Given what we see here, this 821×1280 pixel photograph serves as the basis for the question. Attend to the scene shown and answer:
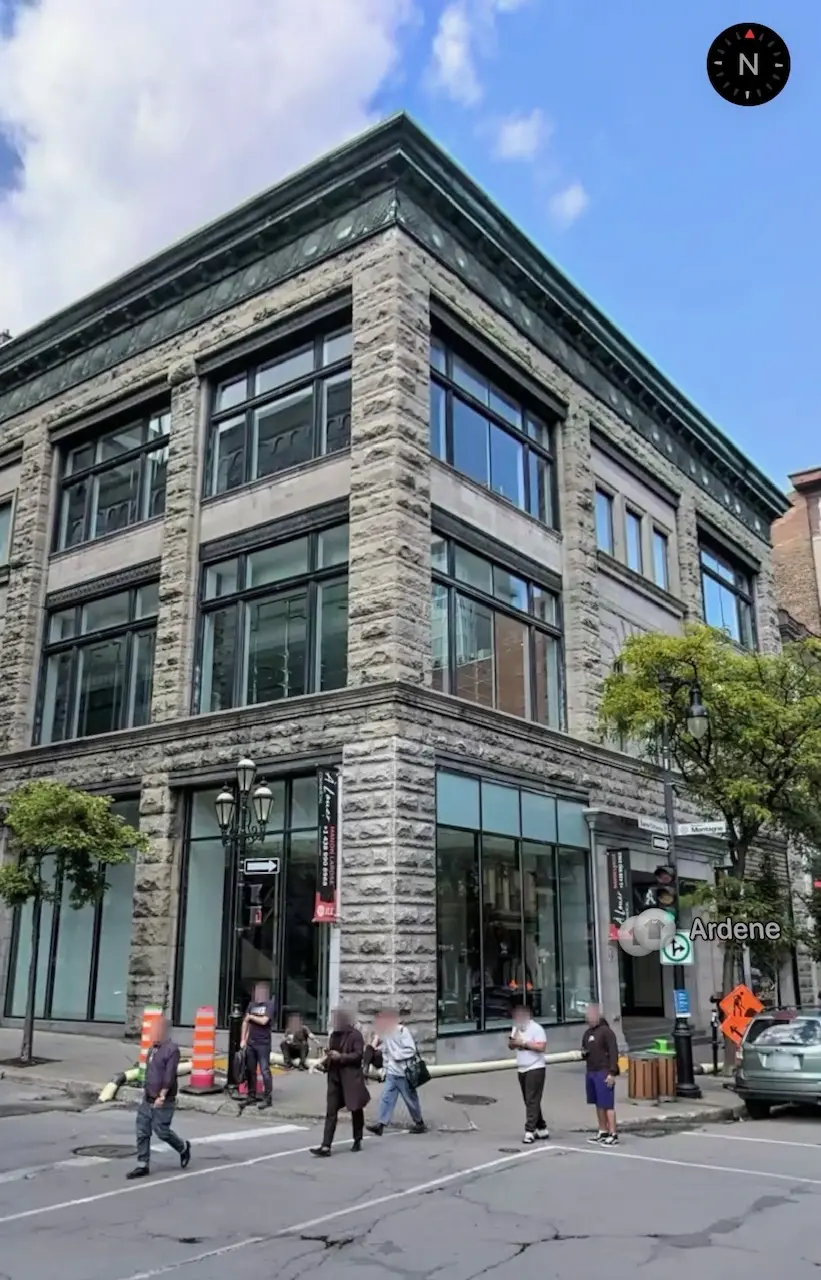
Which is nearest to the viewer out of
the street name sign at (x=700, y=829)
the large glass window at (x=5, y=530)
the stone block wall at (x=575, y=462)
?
the street name sign at (x=700, y=829)

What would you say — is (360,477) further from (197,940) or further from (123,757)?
(197,940)

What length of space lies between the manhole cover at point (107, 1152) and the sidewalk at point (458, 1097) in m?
2.86

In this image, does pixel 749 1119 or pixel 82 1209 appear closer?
pixel 82 1209

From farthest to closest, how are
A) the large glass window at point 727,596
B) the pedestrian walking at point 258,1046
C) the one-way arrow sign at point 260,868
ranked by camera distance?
1. the large glass window at point 727,596
2. the one-way arrow sign at point 260,868
3. the pedestrian walking at point 258,1046

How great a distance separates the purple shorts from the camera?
40.7ft

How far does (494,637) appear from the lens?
74.4 feet

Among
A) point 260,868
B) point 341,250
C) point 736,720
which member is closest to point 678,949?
point 736,720

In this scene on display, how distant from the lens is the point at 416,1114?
43.1ft

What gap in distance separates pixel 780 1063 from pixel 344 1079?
683 centimetres

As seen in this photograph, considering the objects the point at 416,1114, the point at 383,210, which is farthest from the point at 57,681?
the point at 416,1114

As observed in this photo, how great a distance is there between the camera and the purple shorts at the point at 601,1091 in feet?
40.7

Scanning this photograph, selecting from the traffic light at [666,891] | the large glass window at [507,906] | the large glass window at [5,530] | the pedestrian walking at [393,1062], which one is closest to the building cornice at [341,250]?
the large glass window at [5,530]

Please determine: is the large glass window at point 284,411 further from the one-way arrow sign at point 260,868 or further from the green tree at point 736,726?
the one-way arrow sign at point 260,868

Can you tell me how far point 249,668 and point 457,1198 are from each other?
14.0 metres
